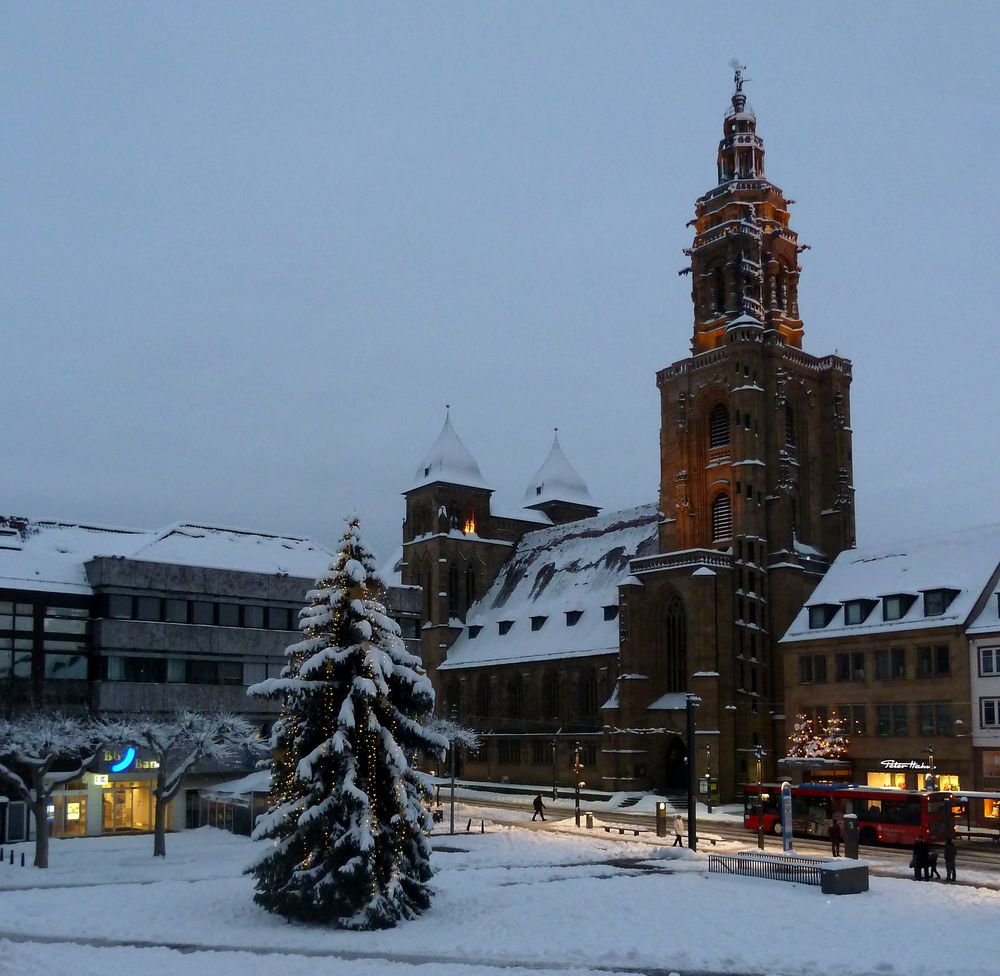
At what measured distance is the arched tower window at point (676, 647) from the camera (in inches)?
3499

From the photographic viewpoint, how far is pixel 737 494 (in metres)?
89.6

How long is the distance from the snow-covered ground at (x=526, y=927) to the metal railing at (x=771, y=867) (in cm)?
61

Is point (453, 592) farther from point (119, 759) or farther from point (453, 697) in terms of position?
point (119, 759)

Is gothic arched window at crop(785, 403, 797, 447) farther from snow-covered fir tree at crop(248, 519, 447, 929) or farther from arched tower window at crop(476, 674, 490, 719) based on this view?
snow-covered fir tree at crop(248, 519, 447, 929)

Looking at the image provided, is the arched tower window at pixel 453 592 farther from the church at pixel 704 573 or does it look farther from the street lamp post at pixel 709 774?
the street lamp post at pixel 709 774

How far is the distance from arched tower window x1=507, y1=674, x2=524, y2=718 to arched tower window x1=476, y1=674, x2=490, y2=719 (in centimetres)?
299

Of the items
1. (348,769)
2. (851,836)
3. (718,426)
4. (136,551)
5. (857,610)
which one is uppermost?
(718,426)

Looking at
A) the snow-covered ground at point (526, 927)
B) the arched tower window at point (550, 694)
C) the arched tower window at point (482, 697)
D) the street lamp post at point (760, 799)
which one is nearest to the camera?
the snow-covered ground at point (526, 927)

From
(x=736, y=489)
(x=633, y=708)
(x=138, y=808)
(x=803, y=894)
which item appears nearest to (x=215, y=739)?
(x=138, y=808)

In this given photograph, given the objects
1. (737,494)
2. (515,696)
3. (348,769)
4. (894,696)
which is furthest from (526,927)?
(515,696)

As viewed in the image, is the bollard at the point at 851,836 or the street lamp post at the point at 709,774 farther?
the street lamp post at the point at 709,774

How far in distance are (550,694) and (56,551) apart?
45.7 meters

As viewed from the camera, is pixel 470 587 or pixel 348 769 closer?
pixel 348 769

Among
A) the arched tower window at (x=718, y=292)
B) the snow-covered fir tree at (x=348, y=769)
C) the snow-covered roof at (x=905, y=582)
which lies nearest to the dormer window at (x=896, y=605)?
the snow-covered roof at (x=905, y=582)
